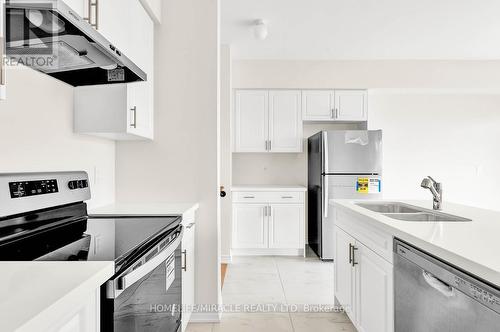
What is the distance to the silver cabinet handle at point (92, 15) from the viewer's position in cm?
149

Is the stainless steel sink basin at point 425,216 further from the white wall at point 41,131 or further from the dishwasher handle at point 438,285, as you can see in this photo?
the white wall at point 41,131

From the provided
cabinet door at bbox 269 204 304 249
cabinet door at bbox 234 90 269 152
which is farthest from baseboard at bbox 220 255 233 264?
cabinet door at bbox 234 90 269 152

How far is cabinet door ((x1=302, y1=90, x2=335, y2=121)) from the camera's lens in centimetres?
446

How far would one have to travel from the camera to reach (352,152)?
3986 millimetres

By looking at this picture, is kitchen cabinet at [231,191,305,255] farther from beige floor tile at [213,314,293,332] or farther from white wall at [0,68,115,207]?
white wall at [0,68,115,207]

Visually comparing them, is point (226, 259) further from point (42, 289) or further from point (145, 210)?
point (42, 289)

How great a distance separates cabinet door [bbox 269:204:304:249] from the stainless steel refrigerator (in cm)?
30

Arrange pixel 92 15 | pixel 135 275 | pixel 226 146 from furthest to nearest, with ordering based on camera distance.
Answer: pixel 226 146 < pixel 92 15 < pixel 135 275

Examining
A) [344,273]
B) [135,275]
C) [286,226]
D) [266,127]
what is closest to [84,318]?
[135,275]

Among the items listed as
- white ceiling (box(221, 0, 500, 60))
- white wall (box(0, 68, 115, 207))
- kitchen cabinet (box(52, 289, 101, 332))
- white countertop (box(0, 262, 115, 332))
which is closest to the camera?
white countertop (box(0, 262, 115, 332))

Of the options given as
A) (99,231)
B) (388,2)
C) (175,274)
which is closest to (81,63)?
(99,231)

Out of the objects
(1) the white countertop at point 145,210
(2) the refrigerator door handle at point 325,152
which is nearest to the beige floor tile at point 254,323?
(1) the white countertop at point 145,210

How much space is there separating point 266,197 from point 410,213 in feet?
7.45

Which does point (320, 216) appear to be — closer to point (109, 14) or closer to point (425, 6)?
point (425, 6)
